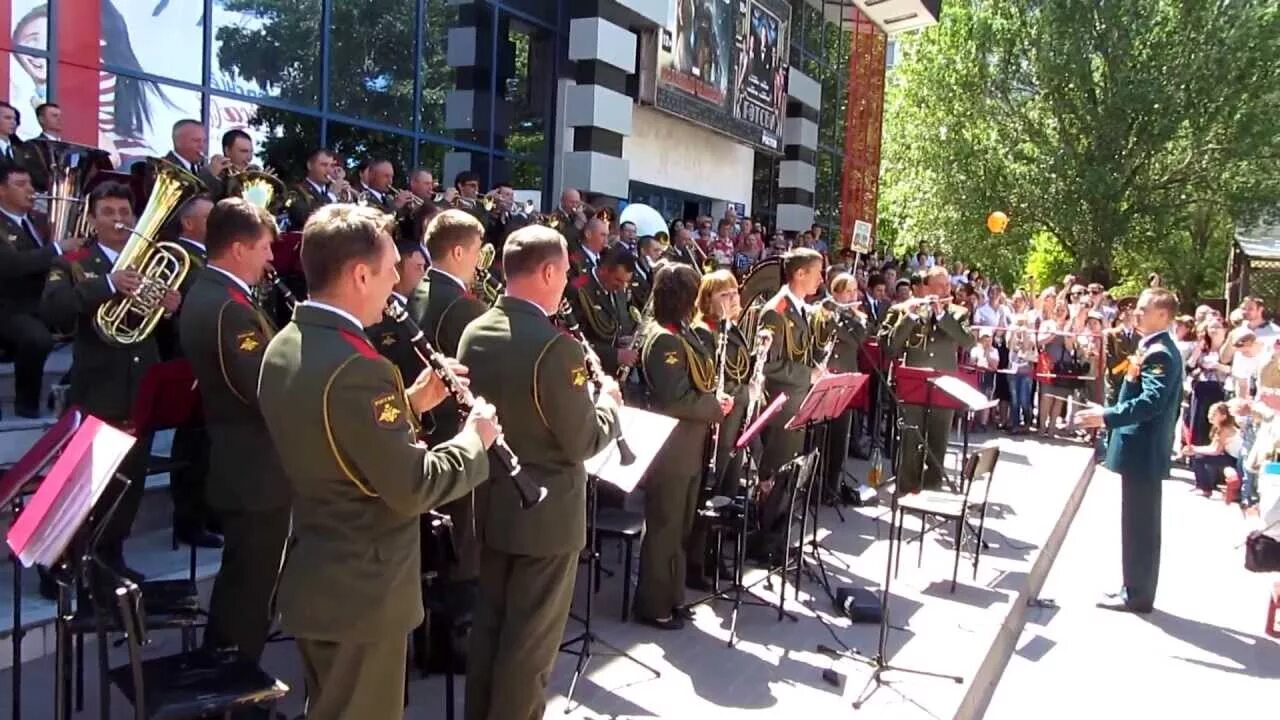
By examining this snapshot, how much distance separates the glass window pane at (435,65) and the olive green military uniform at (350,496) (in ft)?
40.5

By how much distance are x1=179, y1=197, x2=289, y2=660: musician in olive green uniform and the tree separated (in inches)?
1064

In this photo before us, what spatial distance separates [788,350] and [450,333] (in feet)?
10.1

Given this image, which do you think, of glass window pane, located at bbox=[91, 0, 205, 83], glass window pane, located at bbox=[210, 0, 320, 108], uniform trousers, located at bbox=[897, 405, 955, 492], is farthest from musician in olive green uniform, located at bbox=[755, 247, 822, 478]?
glass window pane, located at bbox=[210, 0, 320, 108]

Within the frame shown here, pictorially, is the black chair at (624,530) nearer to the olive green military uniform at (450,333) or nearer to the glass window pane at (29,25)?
the olive green military uniform at (450,333)

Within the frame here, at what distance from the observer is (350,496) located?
9.25 feet

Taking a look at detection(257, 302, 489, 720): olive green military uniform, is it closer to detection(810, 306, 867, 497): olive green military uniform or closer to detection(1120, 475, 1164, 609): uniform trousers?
detection(1120, 475, 1164, 609): uniform trousers

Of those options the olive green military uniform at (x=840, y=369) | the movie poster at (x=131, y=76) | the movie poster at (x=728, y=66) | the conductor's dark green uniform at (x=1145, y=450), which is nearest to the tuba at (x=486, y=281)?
the olive green military uniform at (x=840, y=369)

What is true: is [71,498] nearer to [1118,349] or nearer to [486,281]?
[486,281]

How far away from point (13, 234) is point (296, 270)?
164 centimetres

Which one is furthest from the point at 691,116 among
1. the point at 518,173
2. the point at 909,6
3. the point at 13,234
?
the point at 13,234

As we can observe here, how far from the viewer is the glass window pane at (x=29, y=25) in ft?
30.1

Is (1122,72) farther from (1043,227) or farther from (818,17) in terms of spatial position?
(818,17)

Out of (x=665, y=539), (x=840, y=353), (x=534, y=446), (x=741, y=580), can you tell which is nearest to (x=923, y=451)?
(x=840, y=353)

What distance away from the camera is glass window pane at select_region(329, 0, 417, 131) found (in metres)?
12.9
